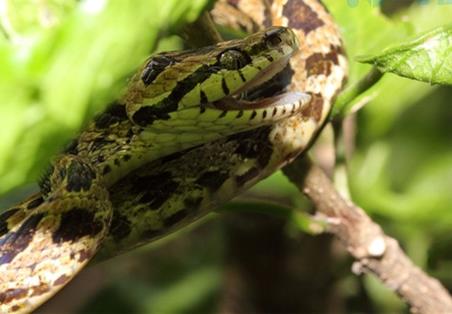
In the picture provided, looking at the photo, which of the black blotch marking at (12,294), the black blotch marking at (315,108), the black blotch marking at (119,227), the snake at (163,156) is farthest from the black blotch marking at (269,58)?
the black blotch marking at (12,294)

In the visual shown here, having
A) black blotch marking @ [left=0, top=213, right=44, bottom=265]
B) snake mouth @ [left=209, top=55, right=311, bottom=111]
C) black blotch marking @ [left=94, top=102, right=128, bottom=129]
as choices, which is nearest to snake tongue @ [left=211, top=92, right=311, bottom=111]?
snake mouth @ [left=209, top=55, right=311, bottom=111]

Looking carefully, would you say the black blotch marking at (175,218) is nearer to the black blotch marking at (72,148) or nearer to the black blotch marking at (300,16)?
the black blotch marking at (72,148)

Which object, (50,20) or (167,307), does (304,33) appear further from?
(167,307)

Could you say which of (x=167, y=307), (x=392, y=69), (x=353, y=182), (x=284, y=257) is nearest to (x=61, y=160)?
(x=392, y=69)

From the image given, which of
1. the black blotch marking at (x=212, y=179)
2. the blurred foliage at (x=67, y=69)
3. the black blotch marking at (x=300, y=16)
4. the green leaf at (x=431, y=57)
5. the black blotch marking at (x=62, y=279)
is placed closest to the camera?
the blurred foliage at (x=67, y=69)

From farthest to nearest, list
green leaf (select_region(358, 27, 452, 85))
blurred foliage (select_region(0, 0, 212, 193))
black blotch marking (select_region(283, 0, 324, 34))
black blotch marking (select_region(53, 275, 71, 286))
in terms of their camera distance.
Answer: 1. black blotch marking (select_region(283, 0, 324, 34))
2. black blotch marking (select_region(53, 275, 71, 286))
3. green leaf (select_region(358, 27, 452, 85))
4. blurred foliage (select_region(0, 0, 212, 193))

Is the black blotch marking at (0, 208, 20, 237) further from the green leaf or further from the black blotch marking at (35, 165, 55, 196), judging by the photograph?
the green leaf
